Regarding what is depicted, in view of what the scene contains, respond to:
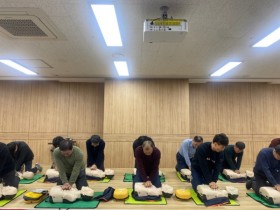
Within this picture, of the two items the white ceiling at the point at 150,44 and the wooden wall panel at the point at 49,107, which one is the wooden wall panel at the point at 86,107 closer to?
the wooden wall panel at the point at 49,107

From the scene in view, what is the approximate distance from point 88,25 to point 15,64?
3474mm

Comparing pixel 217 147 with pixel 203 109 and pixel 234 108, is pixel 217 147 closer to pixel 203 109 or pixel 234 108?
pixel 203 109

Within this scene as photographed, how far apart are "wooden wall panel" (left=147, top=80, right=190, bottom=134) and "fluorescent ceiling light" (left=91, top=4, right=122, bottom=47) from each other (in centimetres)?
342

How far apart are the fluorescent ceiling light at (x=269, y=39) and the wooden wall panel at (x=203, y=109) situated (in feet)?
12.9

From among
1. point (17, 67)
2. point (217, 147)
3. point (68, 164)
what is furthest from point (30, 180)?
point (217, 147)

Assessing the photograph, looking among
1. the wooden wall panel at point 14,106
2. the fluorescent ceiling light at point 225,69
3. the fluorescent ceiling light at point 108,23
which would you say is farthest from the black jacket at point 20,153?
the fluorescent ceiling light at point 225,69

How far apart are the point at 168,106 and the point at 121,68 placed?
208cm

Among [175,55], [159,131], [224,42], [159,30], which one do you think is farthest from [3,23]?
[159,131]

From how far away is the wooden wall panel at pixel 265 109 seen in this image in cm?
834

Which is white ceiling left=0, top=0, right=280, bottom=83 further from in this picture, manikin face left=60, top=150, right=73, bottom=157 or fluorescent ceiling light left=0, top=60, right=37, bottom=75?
manikin face left=60, top=150, right=73, bottom=157

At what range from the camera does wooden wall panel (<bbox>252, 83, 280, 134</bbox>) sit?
328 inches

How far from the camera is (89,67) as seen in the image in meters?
6.35

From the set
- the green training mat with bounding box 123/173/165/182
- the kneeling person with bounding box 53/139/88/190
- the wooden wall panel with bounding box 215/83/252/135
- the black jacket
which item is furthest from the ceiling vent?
the wooden wall panel with bounding box 215/83/252/135

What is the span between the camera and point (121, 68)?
256 inches
